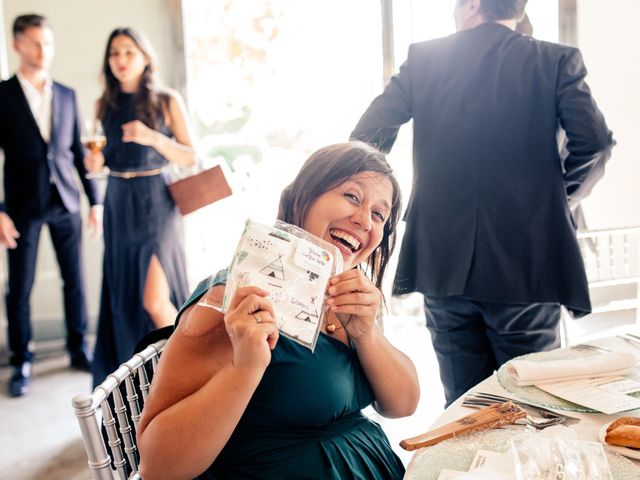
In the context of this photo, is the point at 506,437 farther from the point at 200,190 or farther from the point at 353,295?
the point at 200,190

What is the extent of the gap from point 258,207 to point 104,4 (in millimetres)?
1629

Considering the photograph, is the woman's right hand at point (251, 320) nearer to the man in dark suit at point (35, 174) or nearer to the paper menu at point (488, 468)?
the paper menu at point (488, 468)

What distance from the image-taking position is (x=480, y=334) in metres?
2.02

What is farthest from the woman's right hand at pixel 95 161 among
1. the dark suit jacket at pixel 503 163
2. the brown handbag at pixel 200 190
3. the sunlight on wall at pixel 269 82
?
the dark suit jacket at pixel 503 163

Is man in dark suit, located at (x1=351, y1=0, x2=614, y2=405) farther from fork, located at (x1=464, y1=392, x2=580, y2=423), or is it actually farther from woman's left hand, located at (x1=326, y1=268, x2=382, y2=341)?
woman's left hand, located at (x1=326, y1=268, x2=382, y2=341)

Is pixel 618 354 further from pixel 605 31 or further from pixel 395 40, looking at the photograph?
pixel 605 31

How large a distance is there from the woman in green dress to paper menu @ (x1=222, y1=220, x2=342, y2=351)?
0.06 ft

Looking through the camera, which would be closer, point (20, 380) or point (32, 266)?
point (20, 380)

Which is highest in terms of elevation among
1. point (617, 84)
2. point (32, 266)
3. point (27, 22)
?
point (27, 22)

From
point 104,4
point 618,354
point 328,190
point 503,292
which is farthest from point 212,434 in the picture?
point 104,4

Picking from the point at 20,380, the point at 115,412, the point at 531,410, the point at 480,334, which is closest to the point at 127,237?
the point at 20,380

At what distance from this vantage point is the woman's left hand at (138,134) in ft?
9.43

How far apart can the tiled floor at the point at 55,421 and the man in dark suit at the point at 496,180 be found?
0.87 meters

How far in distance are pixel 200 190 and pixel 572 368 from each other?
2.08 metres
